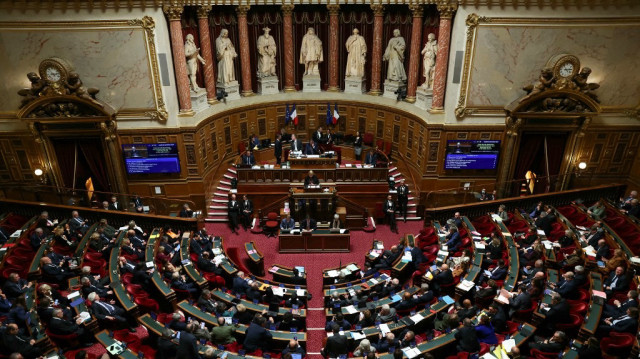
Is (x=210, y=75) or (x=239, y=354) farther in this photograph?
(x=210, y=75)

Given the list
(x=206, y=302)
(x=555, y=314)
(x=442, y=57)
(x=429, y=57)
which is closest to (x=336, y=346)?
(x=206, y=302)

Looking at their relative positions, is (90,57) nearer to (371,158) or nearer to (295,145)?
(295,145)

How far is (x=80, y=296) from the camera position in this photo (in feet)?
37.7

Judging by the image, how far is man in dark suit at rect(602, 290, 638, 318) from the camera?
1053cm

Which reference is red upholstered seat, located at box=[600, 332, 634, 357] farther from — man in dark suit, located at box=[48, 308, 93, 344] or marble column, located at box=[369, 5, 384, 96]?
marble column, located at box=[369, 5, 384, 96]

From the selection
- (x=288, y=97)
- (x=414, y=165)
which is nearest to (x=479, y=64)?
(x=414, y=165)

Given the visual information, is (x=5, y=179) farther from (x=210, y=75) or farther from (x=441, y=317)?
(x=441, y=317)

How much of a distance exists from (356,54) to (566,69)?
861cm

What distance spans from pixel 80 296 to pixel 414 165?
42.4 feet

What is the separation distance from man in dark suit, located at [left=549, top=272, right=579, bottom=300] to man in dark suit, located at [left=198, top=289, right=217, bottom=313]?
8.66 meters

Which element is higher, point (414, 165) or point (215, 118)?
point (215, 118)

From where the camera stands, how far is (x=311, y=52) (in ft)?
69.6

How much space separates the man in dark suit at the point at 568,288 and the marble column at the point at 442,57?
825cm

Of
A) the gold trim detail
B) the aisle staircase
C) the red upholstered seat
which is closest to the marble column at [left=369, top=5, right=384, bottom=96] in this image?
the aisle staircase
